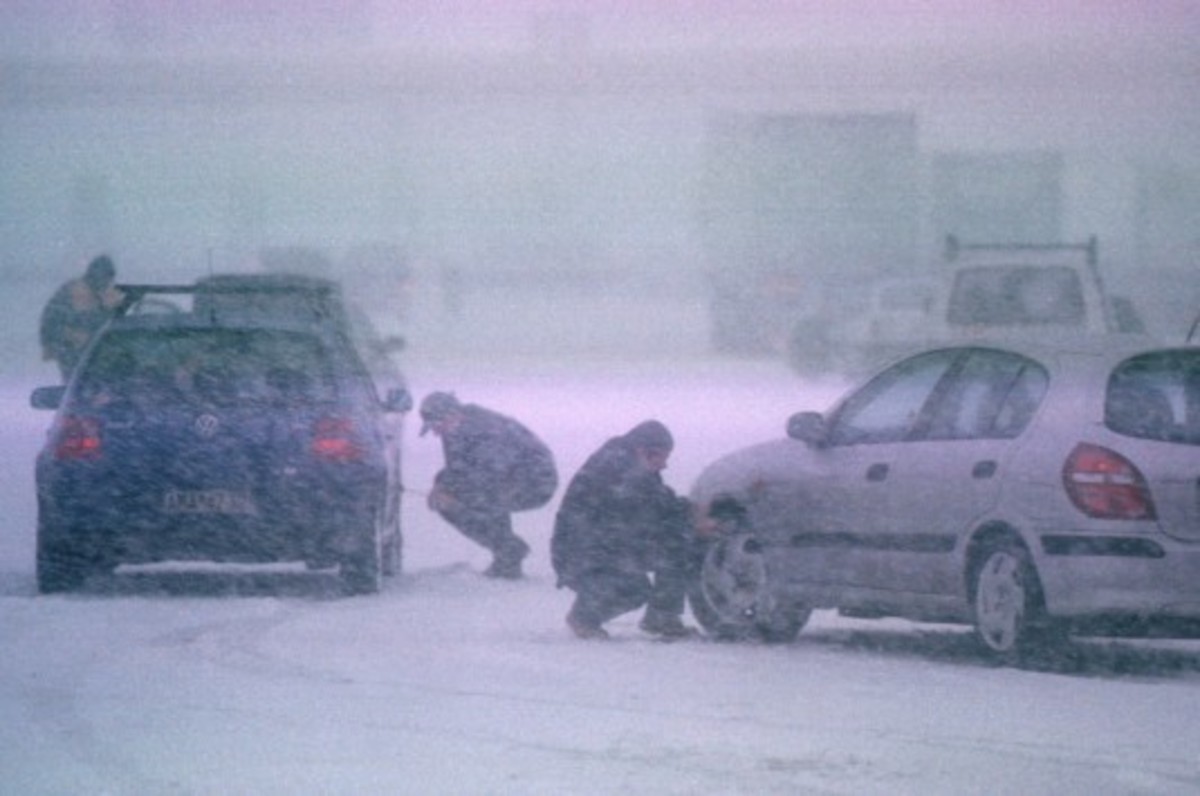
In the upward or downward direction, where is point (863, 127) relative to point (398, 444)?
upward

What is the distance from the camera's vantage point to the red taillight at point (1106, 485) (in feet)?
28.9

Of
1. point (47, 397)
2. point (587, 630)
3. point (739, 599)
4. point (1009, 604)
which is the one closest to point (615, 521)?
point (587, 630)

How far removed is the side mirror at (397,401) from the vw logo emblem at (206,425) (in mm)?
1353

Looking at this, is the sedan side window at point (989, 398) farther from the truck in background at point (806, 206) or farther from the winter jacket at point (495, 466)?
the truck in background at point (806, 206)

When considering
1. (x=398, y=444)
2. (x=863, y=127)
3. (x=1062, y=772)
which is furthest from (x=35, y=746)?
(x=863, y=127)

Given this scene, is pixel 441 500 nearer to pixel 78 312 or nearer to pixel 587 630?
pixel 587 630

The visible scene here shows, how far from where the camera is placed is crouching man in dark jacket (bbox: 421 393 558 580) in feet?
44.6

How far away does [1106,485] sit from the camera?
29.0 feet

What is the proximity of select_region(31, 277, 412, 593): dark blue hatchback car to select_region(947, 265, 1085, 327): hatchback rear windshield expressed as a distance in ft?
28.2

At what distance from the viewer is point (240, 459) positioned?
11.9 m

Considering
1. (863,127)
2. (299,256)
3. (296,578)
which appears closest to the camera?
(296,578)

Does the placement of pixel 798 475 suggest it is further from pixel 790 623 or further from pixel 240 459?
pixel 240 459

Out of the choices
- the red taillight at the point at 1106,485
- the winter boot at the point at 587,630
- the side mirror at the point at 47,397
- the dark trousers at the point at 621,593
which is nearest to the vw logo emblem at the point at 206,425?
the side mirror at the point at 47,397

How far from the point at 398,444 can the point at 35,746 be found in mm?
7574
